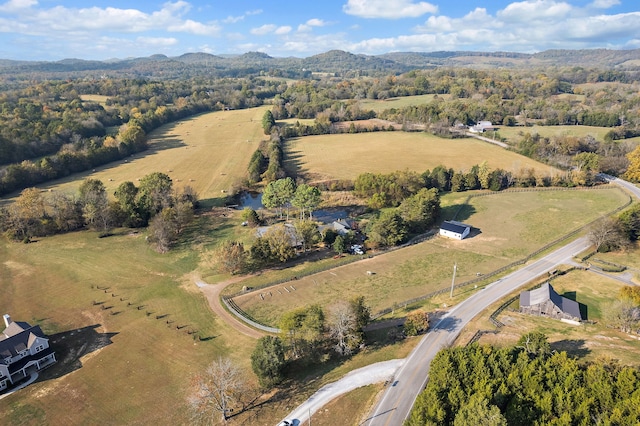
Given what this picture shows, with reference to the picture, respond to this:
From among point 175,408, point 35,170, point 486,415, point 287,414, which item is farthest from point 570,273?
point 35,170

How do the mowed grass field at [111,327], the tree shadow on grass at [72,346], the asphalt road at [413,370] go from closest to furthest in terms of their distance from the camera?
the asphalt road at [413,370] < the mowed grass field at [111,327] < the tree shadow on grass at [72,346]

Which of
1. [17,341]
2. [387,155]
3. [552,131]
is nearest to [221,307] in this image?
[17,341]

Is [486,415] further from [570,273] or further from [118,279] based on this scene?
[118,279]

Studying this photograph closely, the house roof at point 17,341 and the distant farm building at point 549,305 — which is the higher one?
the house roof at point 17,341

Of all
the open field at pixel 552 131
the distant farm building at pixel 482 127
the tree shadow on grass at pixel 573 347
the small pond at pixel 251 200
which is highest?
the distant farm building at pixel 482 127

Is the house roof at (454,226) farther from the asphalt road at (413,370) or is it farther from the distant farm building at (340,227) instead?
the distant farm building at (340,227)

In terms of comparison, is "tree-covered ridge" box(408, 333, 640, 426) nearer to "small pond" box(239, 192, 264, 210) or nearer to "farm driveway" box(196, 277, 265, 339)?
"farm driveway" box(196, 277, 265, 339)

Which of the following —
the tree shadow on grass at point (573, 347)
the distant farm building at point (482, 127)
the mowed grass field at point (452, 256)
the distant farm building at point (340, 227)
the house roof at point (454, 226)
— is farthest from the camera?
the distant farm building at point (482, 127)

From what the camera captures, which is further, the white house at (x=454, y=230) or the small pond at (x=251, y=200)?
the small pond at (x=251, y=200)

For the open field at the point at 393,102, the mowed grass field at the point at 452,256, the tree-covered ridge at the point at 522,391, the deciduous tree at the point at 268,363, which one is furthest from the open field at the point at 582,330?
the open field at the point at 393,102
